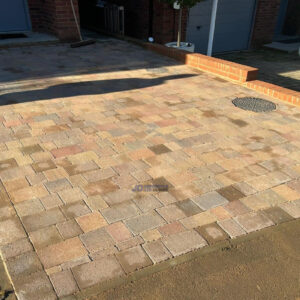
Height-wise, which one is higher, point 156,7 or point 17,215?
point 156,7

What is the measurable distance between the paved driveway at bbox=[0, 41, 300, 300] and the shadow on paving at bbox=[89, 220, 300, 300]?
171 millimetres

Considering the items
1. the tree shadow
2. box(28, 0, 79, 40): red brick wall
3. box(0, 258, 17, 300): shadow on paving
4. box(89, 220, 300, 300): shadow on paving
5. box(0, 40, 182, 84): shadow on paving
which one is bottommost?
box(89, 220, 300, 300): shadow on paving

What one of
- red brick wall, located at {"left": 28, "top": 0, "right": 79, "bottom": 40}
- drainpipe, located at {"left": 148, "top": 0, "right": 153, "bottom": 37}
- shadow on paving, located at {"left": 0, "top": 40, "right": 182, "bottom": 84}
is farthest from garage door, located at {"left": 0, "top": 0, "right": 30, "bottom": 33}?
drainpipe, located at {"left": 148, "top": 0, "right": 153, "bottom": 37}

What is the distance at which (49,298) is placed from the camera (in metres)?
2.73

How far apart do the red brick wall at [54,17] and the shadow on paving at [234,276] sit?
9658 millimetres

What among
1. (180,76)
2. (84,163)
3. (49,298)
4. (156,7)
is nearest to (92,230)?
(49,298)

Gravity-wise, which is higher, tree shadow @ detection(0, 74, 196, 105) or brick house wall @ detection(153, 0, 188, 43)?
brick house wall @ detection(153, 0, 188, 43)

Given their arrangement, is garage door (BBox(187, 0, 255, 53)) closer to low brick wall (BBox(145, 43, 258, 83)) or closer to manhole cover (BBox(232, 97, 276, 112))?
low brick wall (BBox(145, 43, 258, 83))

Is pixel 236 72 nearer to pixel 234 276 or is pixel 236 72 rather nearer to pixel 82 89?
pixel 82 89

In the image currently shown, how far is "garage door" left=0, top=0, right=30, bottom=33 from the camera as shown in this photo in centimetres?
1123

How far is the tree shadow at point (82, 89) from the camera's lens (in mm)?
6676

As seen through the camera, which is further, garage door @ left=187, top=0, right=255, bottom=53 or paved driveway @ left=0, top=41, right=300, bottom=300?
garage door @ left=187, top=0, right=255, bottom=53

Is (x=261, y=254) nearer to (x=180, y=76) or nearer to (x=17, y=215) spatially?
(x=17, y=215)

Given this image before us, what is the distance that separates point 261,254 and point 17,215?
2472 millimetres
